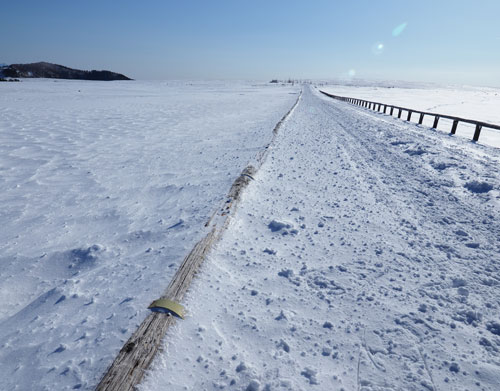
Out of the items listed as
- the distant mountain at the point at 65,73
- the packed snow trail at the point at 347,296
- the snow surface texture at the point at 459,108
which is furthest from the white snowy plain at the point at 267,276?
the distant mountain at the point at 65,73

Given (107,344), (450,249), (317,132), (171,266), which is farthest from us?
(317,132)

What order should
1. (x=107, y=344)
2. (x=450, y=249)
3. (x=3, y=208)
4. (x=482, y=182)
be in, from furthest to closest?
(x=482, y=182), (x=3, y=208), (x=450, y=249), (x=107, y=344)

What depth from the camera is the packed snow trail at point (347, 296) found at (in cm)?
207

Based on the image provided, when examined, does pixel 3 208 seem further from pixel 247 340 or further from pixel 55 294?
pixel 247 340

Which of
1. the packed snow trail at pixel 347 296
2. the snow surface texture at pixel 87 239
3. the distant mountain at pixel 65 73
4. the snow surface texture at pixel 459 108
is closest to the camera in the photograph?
the packed snow trail at pixel 347 296

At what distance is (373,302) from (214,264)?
1662mm

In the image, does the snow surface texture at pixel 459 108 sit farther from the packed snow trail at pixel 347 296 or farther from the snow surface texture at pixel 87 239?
the snow surface texture at pixel 87 239

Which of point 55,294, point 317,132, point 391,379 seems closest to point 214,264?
point 55,294

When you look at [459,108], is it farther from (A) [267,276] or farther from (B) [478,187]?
(A) [267,276]

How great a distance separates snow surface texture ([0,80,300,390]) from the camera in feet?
7.46

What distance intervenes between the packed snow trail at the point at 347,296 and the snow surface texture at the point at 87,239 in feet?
2.01

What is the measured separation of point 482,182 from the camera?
587cm

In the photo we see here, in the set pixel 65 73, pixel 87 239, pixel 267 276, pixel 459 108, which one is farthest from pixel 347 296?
pixel 65 73

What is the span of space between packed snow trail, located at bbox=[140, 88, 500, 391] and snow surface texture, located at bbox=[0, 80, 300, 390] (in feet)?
2.01
